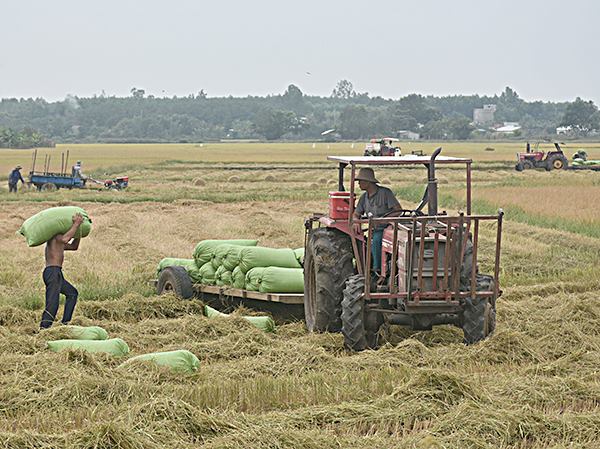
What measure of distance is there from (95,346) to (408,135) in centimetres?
11725

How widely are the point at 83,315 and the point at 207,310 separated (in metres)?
1.49

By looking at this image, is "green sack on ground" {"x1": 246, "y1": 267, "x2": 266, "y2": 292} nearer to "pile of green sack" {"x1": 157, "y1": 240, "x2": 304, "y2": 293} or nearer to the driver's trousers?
"pile of green sack" {"x1": 157, "y1": 240, "x2": 304, "y2": 293}

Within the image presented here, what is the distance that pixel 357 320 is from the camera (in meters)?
9.84

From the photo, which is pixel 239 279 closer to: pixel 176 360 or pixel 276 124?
pixel 176 360

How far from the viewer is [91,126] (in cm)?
16550

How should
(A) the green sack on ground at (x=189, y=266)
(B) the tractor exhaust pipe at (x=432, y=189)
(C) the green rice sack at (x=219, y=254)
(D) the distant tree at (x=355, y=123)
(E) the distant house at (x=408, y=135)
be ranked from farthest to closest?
(D) the distant tree at (x=355, y=123)
(E) the distant house at (x=408, y=135)
(A) the green sack on ground at (x=189, y=266)
(C) the green rice sack at (x=219, y=254)
(B) the tractor exhaust pipe at (x=432, y=189)

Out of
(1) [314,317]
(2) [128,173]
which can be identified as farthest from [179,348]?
(2) [128,173]

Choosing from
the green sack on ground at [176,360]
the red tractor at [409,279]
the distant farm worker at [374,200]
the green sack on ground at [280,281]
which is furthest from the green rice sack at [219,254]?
the green sack on ground at [176,360]

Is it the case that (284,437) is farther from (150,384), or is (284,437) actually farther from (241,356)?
(241,356)

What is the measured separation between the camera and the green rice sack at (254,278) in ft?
39.3

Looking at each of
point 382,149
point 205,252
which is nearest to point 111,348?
point 205,252

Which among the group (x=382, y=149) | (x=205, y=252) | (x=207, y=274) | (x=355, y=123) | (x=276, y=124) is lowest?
(x=207, y=274)

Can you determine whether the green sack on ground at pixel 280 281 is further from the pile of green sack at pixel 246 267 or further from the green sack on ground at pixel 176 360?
the green sack on ground at pixel 176 360

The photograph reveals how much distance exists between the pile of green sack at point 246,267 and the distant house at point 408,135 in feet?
366
